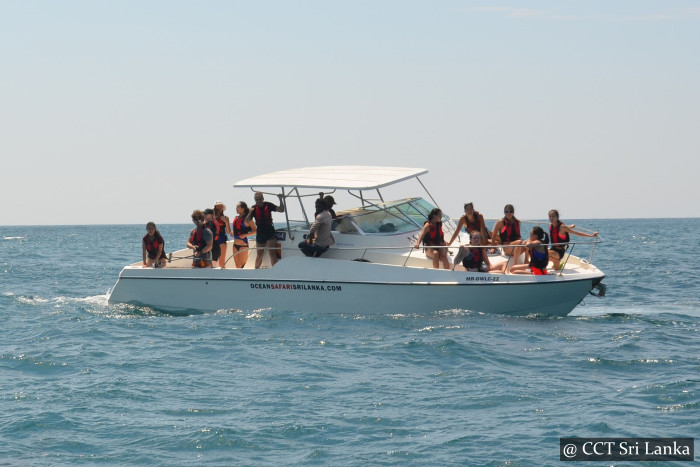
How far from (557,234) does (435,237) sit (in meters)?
2.15

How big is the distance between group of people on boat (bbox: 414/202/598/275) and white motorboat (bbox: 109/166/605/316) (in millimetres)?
219

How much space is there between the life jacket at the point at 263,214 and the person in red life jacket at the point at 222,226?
49.2 inches

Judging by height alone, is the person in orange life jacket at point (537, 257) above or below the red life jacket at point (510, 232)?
below

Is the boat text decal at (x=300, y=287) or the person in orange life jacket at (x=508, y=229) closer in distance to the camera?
the boat text decal at (x=300, y=287)

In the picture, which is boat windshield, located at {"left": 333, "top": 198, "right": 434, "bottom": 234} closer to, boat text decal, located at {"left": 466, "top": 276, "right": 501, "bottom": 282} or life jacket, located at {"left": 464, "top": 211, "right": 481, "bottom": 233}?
life jacket, located at {"left": 464, "top": 211, "right": 481, "bottom": 233}

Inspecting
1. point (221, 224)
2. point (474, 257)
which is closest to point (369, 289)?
point (474, 257)

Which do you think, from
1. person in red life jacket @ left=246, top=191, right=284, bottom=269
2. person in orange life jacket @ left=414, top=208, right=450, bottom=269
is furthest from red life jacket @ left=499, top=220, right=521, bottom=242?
person in red life jacket @ left=246, top=191, right=284, bottom=269

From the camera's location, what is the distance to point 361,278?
52.6 ft

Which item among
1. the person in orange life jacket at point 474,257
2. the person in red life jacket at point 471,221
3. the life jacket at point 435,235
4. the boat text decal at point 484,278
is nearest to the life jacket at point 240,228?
the life jacket at point 435,235

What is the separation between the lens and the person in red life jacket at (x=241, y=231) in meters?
17.8

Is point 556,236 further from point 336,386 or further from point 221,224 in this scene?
point 221,224

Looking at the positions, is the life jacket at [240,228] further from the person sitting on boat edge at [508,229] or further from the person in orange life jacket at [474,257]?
the person sitting on boat edge at [508,229]

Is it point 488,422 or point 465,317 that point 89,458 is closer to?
point 488,422

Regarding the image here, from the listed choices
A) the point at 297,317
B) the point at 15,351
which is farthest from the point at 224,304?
the point at 15,351
